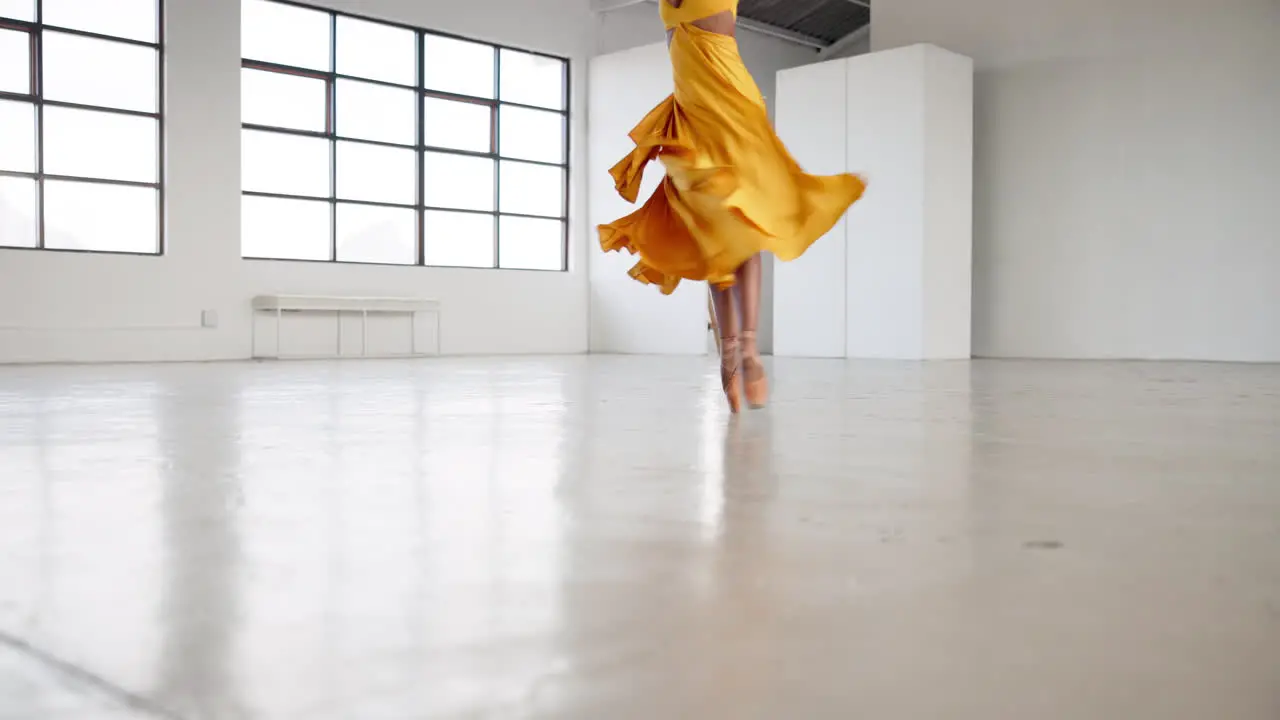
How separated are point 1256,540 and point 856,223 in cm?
874

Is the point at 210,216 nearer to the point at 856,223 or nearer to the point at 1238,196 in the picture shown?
the point at 856,223

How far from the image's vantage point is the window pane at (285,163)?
9.59m

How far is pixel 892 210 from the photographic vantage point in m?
9.62

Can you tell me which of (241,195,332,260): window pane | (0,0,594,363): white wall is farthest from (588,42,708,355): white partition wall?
(241,195,332,260): window pane

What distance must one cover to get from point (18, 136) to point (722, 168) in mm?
7228

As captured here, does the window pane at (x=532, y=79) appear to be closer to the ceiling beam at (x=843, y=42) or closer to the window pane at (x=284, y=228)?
the window pane at (x=284, y=228)

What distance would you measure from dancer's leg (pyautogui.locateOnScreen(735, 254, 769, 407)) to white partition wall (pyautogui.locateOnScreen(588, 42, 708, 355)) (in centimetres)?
776

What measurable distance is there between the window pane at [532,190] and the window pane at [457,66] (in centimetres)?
80

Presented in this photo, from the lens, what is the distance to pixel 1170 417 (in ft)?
10.2

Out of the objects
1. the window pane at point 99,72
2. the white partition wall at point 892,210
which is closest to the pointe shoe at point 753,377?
the white partition wall at point 892,210

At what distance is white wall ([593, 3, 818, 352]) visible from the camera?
39.6 ft

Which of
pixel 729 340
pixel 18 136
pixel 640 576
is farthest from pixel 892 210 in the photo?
pixel 640 576

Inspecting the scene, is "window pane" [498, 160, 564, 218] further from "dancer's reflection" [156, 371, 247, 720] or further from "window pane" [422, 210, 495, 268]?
"dancer's reflection" [156, 371, 247, 720]

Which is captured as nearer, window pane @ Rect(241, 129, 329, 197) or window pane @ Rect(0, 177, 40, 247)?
window pane @ Rect(0, 177, 40, 247)
